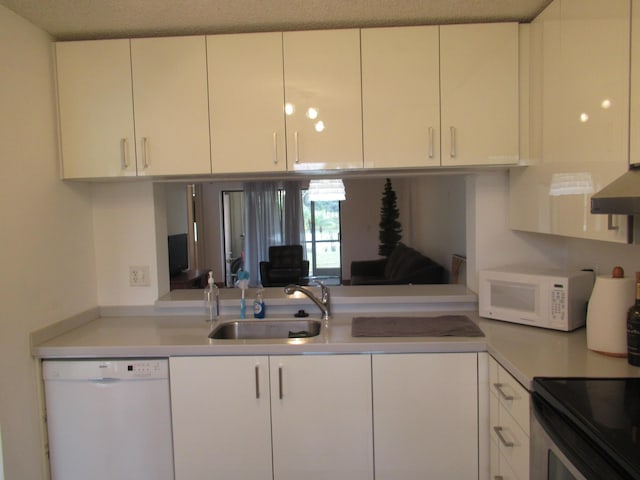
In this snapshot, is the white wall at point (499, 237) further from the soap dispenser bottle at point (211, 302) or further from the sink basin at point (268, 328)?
the soap dispenser bottle at point (211, 302)

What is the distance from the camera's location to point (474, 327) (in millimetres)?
1854

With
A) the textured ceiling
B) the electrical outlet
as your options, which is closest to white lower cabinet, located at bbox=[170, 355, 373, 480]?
the electrical outlet

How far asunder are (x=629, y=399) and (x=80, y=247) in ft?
7.64

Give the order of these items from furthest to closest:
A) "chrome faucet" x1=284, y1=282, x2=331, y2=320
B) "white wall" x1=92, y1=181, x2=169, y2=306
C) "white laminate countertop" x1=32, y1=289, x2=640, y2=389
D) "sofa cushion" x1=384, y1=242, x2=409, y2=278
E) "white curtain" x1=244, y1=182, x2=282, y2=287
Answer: "white curtain" x1=244, y1=182, x2=282, y2=287 < "sofa cushion" x1=384, y1=242, x2=409, y2=278 < "white wall" x1=92, y1=181, x2=169, y2=306 < "chrome faucet" x1=284, y1=282, x2=331, y2=320 < "white laminate countertop" x1=32, y1=289, x2=640, y2=389

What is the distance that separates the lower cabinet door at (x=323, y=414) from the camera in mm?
1743

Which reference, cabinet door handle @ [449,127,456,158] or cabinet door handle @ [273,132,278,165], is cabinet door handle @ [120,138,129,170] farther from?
cabinet door handle @ [449,127,456,158]

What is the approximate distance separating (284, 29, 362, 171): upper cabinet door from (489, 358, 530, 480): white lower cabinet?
3.51ft

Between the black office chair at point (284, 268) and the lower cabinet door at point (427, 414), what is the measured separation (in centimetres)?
425

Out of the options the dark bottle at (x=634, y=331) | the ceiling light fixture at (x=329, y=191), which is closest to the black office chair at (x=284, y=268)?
the ceiling light fixture at (x=329, y=191)

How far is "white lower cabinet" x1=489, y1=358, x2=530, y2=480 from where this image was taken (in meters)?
1.37

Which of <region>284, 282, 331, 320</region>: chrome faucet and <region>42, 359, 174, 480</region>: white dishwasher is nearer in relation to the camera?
<region>42, 359, 174, 480</region>: white dishwasher

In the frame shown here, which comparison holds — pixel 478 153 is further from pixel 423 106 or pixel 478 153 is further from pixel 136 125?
pixel 136 125

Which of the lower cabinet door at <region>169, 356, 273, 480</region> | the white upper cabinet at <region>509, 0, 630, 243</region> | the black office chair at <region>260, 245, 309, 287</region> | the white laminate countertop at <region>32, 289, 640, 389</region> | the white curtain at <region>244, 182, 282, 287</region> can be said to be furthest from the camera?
the white curtain at <region>244, 182, 282, 287</region>

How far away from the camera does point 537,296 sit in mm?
1812
